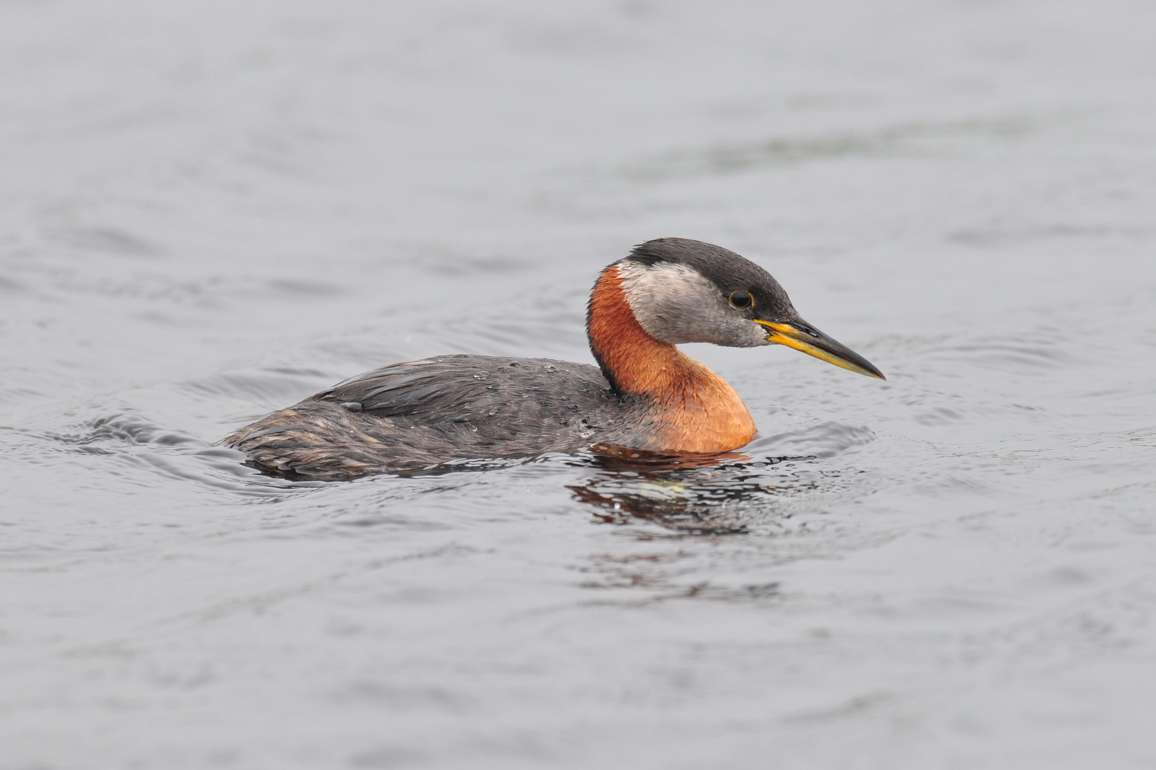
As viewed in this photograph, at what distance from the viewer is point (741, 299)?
11719 millimetres

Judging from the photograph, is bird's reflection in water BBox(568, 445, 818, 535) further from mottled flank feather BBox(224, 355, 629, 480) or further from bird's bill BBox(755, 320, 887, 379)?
bird's bill BBox(755, 320, 887, 379)

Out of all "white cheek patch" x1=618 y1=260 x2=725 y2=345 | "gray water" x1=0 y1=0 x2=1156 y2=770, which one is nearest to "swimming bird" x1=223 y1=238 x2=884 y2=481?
"white cheek patch" x1=618 y1=260 x2=725 y2=345

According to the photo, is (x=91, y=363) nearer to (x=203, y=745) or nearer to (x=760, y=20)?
(x=203, y=745)

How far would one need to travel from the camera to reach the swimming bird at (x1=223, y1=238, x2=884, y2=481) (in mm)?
11086

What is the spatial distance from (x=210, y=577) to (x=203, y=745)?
1.99 m

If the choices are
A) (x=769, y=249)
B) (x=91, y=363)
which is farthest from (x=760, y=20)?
(x=91, y=363)

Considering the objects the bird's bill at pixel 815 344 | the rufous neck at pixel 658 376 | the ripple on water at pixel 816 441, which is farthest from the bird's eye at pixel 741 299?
the ripple on water at pixel 816 441

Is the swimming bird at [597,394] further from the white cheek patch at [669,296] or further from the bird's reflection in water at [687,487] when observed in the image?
the bird's reflection in water at [687,487]

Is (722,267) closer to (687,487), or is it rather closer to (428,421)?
(687,487)

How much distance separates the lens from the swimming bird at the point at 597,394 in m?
11.1

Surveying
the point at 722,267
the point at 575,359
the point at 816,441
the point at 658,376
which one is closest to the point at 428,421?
the point at 658,376

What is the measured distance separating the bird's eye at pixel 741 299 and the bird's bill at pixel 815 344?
128 millimetres

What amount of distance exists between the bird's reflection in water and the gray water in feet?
0.18

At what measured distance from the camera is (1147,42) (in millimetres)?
24219
